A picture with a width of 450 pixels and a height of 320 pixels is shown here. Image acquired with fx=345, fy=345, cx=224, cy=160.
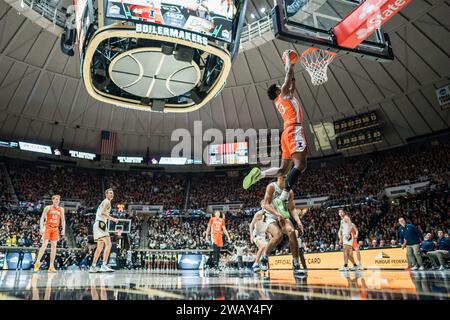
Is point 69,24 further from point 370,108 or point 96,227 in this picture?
point 370,108

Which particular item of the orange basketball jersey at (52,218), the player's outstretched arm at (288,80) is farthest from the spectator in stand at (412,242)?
the orange basketball jersey at (52,218)

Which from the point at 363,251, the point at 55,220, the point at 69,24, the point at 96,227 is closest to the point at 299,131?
the point at 96,227

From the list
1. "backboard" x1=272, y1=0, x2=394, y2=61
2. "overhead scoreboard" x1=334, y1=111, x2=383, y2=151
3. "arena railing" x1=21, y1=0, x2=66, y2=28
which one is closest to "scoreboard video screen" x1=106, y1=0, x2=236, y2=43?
"backboard" x1=272, y1=0, x2=394, y2=61

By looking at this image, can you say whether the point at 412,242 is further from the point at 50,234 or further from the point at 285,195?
the point at 50,234

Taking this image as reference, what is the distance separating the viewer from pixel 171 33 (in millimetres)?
9086

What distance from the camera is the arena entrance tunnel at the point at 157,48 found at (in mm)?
8938

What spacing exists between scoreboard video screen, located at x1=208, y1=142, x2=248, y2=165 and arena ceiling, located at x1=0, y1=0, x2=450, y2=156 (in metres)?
1.72

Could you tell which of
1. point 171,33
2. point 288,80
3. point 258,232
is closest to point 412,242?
→ point 258,232

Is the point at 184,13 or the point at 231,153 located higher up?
the point at 231,153

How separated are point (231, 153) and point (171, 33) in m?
19.9

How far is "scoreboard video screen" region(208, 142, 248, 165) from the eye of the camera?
28.5 meters

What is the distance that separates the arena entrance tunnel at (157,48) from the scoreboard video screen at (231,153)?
15.7 m
